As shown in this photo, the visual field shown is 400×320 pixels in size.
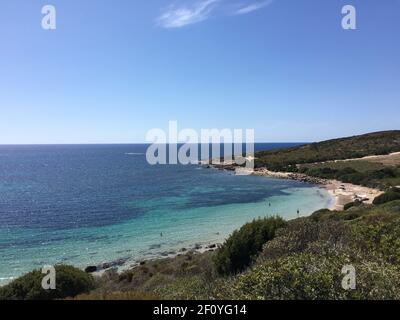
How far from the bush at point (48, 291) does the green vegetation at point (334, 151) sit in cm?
7947

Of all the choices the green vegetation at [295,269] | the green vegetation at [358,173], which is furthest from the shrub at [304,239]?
the green vegetation at [358,173]

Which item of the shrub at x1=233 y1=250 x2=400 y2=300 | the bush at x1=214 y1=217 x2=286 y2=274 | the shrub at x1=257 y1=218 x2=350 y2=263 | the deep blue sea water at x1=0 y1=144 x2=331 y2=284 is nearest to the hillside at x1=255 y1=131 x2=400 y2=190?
the deep blue sea water at x1=0 y1=144 x2=331 y2=284

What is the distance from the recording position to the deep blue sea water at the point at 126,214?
112ft

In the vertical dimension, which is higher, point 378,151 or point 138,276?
point 378,151

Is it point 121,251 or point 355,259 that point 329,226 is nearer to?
point 355,259

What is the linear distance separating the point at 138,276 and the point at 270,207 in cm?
3060

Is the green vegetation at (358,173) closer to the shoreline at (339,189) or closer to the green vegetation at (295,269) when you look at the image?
the shoreline at (339,189)

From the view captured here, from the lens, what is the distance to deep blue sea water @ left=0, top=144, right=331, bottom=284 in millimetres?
34250

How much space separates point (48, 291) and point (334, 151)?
352ft

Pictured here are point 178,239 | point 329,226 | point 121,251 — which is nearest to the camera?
point 329,226

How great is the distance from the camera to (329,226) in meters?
15.9

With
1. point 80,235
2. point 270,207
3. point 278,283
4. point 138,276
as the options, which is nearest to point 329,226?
point 278,283

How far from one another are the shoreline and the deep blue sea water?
2.19 metres

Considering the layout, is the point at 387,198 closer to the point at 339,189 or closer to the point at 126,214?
the point at 339,189
